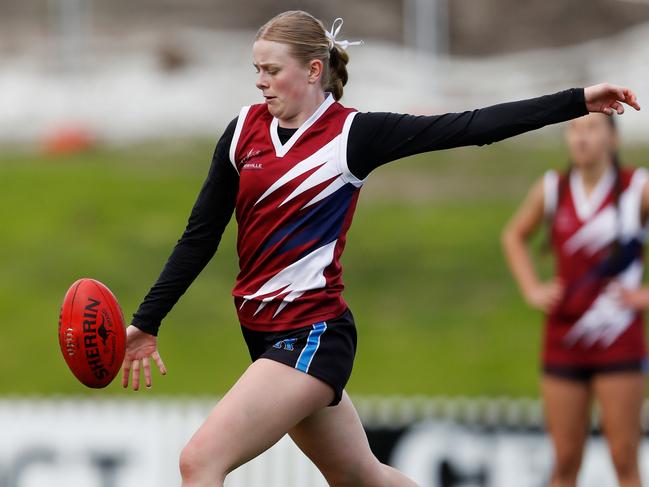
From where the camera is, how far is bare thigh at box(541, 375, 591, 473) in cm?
644

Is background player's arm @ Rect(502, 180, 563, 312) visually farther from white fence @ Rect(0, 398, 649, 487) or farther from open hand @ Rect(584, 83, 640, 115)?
open hand @ Rect(584, 83, 640, 115)

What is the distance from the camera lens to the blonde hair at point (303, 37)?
4.43m

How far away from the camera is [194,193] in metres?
14.7

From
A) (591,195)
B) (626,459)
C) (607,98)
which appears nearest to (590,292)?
(591,195)

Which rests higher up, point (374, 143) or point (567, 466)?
point (374, 143)

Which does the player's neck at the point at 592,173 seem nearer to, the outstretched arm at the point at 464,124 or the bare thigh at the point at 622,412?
the bare thigh at the point at 622,412

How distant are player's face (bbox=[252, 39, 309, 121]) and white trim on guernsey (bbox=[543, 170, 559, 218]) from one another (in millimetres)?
2665

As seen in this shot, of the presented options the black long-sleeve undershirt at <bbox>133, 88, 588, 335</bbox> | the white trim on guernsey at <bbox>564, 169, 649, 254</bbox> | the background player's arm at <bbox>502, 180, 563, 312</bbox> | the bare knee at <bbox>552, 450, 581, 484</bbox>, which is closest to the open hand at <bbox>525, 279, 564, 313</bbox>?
the background player's arm at <bbox>502, 180, 563, 312</bbox>

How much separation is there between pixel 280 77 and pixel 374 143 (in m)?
0.39

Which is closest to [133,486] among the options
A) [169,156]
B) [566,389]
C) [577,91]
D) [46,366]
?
[566,389]

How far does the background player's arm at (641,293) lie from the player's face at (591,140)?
281mm

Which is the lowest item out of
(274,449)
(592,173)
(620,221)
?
(274,449)

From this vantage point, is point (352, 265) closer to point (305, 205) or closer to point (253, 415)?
point (305, 205)

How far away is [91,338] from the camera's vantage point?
4613 millimetres
